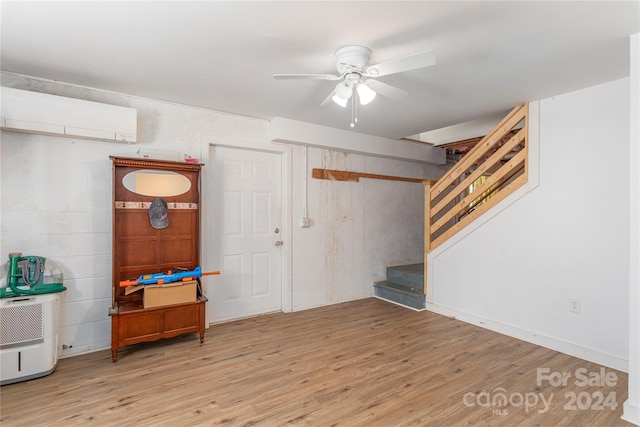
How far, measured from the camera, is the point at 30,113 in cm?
255

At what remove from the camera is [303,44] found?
2.16m

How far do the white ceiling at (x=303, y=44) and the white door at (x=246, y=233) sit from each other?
3.00ft

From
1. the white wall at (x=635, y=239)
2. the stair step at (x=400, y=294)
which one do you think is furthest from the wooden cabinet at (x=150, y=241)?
the white wall at (x=635, y=239)

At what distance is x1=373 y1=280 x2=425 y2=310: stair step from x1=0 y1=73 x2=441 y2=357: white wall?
155 mm

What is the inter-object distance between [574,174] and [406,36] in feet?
7.05

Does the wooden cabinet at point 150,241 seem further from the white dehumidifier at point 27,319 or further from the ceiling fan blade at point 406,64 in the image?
the ceiling fan blade at point 406,64

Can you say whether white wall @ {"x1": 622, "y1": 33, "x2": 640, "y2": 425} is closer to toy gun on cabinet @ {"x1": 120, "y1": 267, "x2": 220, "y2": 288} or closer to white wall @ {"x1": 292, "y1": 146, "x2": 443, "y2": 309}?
white wall @ {"x1": 292, "y1": 146, "x2": 443, "y2": 309}

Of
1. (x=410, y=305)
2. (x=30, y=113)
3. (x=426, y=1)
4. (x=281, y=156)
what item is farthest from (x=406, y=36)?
(x=410, y=305)

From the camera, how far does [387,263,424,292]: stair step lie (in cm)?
453

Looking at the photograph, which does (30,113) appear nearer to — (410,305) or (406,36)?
(406,36)

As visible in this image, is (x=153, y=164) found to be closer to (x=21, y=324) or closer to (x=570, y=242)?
(x=21, y=324)

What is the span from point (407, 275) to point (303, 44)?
3.49m

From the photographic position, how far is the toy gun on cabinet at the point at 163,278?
2.83 metres

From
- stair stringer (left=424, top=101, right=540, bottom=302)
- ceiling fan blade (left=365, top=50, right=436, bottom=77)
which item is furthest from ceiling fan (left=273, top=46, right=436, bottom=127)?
stair stringer (left=424, top=101, right=540, bottom=302)
